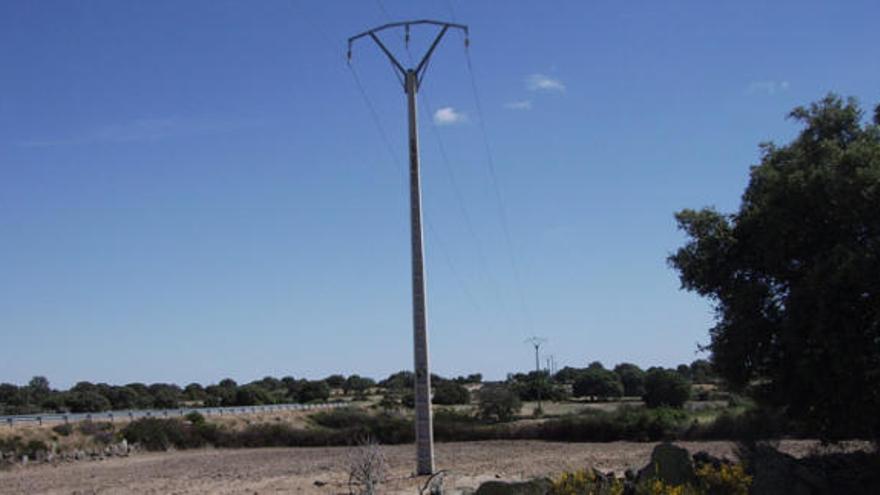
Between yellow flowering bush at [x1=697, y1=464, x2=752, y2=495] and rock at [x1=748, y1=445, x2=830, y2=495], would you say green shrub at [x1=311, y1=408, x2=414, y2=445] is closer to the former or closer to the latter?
rock at [x1=748, y1=445, x2=830, y2=495]

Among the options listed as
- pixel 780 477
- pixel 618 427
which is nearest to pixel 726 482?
pixel 780 477

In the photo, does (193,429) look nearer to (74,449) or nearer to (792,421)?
(74,449)

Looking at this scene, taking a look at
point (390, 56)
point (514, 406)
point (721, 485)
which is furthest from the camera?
point (514, 406)

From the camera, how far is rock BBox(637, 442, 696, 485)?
1402 cm

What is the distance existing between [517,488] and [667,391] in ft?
195

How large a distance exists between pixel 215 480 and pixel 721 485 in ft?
64.3

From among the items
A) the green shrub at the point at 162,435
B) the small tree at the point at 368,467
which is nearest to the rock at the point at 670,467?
the small tree at the point at 368,467

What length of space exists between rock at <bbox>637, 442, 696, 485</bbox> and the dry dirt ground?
4.26 m

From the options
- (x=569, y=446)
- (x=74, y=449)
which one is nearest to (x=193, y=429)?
(x=74, y=449)

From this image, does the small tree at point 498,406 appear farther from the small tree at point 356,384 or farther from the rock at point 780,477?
the small tree at point 356,384

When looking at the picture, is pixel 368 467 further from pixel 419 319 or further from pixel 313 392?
pixel 313 392

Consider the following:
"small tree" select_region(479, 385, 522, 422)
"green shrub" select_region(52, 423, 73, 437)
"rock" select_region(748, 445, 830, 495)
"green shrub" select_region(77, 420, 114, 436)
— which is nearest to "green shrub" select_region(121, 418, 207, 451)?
"green shrub" select_region(77, 420, 114, 436)

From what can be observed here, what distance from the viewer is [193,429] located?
2131 inches

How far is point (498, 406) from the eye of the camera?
58.8 meters
